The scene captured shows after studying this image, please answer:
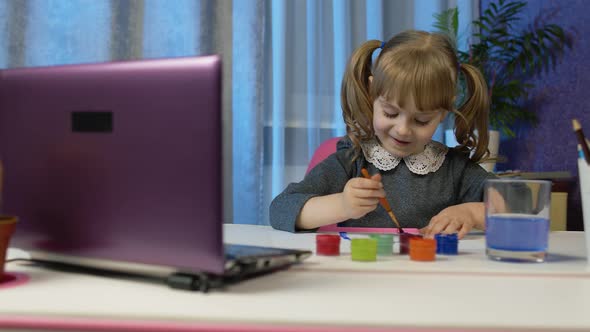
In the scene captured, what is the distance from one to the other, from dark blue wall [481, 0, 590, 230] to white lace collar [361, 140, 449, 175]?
3.32ft

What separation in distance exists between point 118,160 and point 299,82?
2.07 metres

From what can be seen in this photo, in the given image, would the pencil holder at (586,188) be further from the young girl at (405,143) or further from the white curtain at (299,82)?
the white curtain at (299,82)

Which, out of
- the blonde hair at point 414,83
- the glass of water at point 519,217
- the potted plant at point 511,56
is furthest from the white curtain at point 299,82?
the glass of water at point 519,217

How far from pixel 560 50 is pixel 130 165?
2243 millimetres

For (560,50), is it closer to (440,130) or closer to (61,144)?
(440,130)

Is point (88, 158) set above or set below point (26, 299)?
above

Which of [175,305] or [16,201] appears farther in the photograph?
[16,201]

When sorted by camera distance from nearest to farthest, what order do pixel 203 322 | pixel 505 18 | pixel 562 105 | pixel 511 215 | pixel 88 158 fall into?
pixel 203 322 < pixel 88 158 < pixel 511 215 < pixel 562 105 < pixel 505 18

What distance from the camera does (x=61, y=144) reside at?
0.59m

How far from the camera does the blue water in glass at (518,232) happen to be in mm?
699

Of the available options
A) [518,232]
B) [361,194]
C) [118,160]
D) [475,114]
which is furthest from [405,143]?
[118,160]

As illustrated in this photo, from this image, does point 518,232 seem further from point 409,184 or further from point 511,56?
point 511,56

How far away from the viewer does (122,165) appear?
0.54 metres

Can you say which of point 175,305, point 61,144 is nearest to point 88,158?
point 61,144
